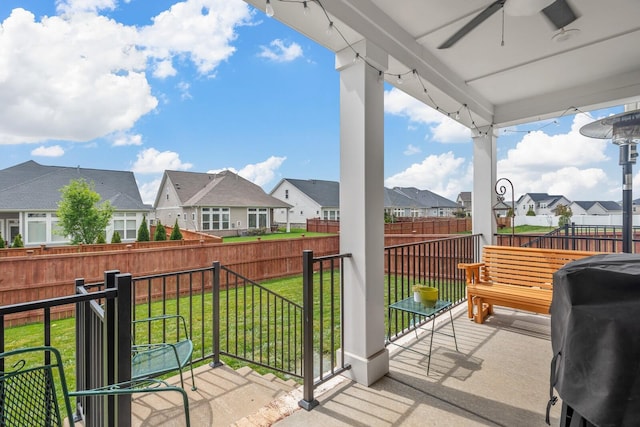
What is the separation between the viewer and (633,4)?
85.2 inches

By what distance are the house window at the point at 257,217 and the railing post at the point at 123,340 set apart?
16.3 meters

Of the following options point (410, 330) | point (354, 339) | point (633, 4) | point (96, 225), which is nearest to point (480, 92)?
point (633, 4)

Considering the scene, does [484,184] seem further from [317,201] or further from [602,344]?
[317,201]

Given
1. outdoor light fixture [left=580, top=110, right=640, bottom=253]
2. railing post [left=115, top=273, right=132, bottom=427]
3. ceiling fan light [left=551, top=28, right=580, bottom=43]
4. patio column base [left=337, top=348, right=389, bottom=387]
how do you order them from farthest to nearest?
outdoor light fixture [left=580, top=110, right=640, bottom=253]
ceiling fan light [left=551, top=28, right=580, bottom=43]
patio column base [left=337, top=348, right=389, bottom=387]
railing post [left=115, top=273, right=132, bottom=427]

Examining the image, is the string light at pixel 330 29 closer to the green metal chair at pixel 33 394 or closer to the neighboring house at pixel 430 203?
the green metal chair at pixel 33 394

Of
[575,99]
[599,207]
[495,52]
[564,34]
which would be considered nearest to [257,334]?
[495,52]

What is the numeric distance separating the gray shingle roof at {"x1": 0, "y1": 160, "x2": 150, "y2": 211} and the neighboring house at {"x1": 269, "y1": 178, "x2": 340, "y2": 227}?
8.23 m

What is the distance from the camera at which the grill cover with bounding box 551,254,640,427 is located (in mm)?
917

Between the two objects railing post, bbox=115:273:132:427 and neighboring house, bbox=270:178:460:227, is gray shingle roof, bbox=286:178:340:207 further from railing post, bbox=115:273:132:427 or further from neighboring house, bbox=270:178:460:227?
railing post, bbox=115:273:132:427

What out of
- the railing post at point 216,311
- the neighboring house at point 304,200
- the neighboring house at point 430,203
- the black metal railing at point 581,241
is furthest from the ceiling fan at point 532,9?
the neighboring house at point 430,203

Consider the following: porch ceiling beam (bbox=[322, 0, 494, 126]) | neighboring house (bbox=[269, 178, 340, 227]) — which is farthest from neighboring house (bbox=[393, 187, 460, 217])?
porch ceiling beam (bbox=[322, 0, 494, 126])

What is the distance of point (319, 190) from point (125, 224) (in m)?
12.1

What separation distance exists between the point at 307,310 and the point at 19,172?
58.3 ft

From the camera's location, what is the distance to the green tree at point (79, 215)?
1120cm
